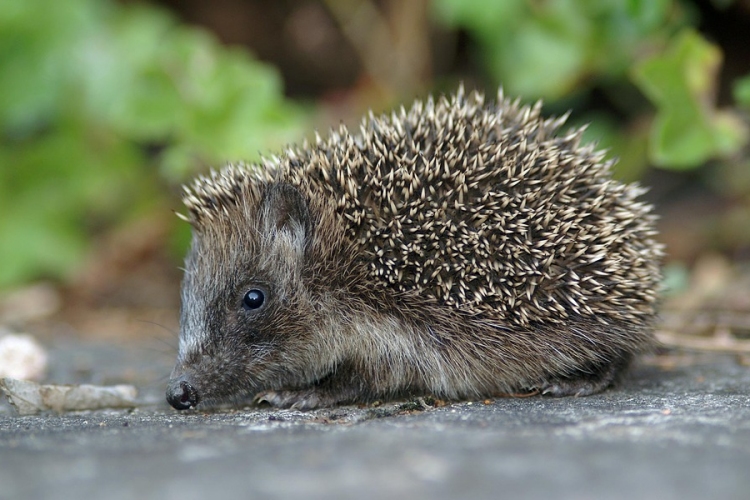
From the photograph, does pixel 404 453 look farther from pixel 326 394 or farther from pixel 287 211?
pixel 287 211

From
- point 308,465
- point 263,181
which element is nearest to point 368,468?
point 308,465

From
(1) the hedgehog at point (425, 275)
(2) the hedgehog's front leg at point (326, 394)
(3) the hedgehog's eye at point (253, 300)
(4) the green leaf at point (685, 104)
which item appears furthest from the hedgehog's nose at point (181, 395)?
(4) the green leaf at point (685, 104)

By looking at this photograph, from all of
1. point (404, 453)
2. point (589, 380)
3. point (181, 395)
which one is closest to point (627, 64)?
point (589, 380)

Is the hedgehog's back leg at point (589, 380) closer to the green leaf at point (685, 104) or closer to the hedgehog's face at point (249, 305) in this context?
the hedgehog's face at point (249, 305)

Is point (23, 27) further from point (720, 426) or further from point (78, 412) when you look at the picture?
point (720, 426)

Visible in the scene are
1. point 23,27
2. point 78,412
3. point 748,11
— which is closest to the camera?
point 78,412

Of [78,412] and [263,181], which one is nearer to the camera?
[78,412]

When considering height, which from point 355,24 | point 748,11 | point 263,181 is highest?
point 355,24
